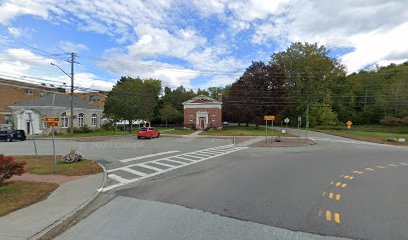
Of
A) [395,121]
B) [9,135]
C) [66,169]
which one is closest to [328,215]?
[66,169]

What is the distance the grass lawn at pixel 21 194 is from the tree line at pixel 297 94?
31265 millimetres

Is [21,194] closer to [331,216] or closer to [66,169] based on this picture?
[66,169]

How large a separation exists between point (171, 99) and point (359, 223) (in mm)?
68488

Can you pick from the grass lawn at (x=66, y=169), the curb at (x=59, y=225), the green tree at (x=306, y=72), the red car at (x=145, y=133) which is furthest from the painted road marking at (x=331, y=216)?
the green tree at (x=306, y=72)

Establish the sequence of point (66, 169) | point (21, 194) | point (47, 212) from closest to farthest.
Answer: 1. point (47, 212)
2. point (21, 194)
3. point (66, 169)

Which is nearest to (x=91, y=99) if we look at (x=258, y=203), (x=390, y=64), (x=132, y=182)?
(x=132, y=182)

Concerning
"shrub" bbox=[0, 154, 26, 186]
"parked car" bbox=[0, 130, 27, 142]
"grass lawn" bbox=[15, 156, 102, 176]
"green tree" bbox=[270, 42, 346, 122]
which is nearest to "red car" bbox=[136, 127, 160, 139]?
"parked car" bbox=[0, 130, 27, 142]

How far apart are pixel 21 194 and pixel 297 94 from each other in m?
62.9

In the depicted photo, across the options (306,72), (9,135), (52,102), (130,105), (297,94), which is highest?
(306,72)

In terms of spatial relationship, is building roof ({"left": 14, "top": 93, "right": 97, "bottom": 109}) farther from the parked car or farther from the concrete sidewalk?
the concrete sidewalk

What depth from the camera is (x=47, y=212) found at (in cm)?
598

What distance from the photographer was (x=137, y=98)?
4016cm

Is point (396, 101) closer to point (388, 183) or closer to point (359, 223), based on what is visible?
point (388, 183)

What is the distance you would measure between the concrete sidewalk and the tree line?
32155mm
